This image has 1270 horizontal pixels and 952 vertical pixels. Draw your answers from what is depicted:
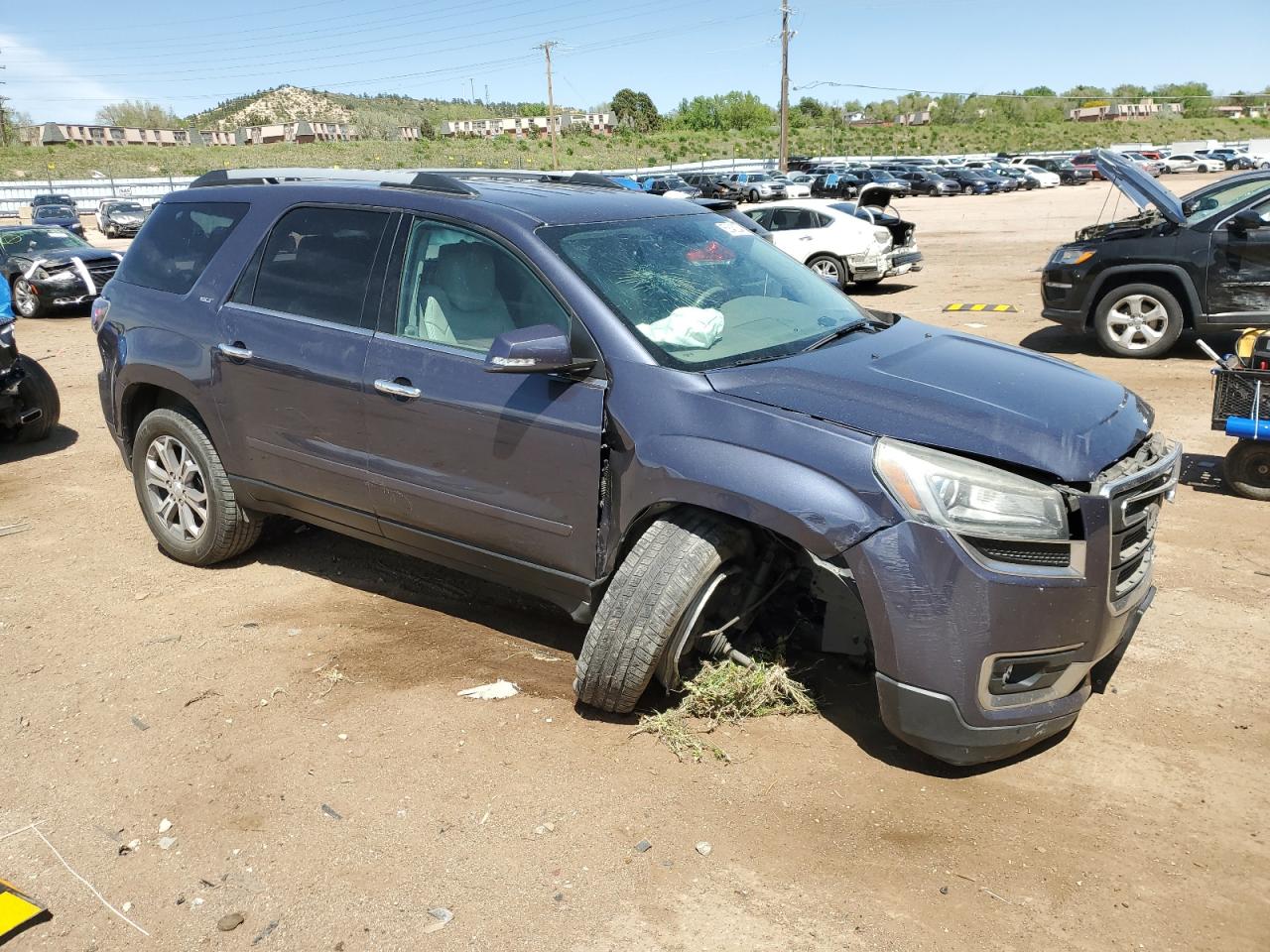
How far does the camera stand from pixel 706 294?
159 inches

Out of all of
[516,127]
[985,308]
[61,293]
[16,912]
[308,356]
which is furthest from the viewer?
[516,127]

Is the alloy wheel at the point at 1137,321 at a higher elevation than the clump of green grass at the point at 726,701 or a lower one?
higher

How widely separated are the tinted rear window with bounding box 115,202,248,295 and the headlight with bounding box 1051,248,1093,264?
8.38 metres

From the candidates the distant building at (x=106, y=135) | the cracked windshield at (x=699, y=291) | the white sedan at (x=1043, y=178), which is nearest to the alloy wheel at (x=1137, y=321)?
the cracked windshield at (x=699, y=291)

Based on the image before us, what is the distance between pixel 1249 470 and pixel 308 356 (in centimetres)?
533

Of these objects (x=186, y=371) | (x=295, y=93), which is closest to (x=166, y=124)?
(x=295, y=93)

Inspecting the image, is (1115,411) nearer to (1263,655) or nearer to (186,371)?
(1263,655)

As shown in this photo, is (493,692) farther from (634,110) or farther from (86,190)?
(634,110)

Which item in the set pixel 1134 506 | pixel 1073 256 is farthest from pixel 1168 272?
pixel 1134 506

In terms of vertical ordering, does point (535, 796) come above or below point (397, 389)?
below

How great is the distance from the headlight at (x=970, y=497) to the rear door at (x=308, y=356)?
87.3 inches

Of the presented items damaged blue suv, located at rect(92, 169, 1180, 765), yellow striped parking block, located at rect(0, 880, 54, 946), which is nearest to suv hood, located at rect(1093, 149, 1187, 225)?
damaged blue suv, located at rect(92, 169, 1180, 765)

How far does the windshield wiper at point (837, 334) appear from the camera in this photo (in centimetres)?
392

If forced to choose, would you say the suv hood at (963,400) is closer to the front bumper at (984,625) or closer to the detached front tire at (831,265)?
the front bumper at (984,625)
